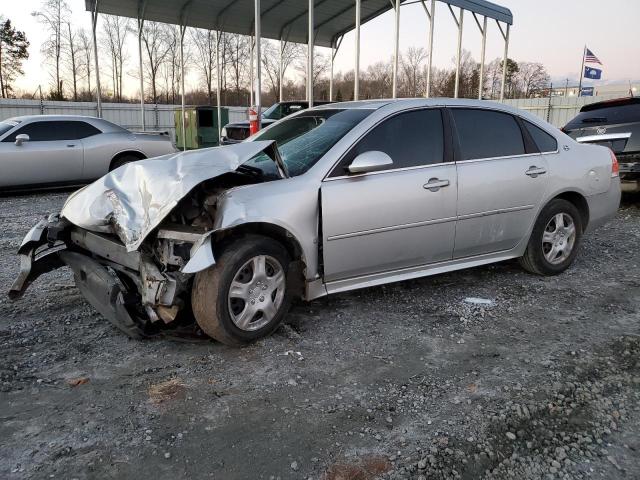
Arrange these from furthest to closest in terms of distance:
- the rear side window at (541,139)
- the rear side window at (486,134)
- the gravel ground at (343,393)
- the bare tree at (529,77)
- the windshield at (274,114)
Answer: the bare tree at (529,77)
the windshield at (274,114)
the rear side window at (541,139)
the rear side window at (486,134)
the gravel ground at (343,393)

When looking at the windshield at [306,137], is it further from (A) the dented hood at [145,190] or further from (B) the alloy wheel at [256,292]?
(B) the alloy wheel at [256,292]

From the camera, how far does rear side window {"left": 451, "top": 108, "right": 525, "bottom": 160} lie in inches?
169

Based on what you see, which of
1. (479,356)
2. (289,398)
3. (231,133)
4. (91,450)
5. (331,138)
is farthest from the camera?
(231,133)

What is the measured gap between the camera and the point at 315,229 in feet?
11.5

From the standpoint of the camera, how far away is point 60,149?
939cm

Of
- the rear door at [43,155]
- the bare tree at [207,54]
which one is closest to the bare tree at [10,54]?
the bare tree at [207,54]

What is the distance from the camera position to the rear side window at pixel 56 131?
30.3 ft

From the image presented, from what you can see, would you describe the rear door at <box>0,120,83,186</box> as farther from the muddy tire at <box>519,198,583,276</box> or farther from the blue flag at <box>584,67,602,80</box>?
the blue flag at <box>584,67,602,80</box>

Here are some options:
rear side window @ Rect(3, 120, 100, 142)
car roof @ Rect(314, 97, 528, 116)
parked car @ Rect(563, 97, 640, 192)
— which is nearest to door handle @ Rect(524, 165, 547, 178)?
car roof @ Rect(314, 97, 528, 116)

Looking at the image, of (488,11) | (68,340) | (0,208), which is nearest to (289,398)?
(68,340)

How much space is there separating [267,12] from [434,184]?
49.2ft

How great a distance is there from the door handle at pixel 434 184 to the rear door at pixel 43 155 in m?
7.82

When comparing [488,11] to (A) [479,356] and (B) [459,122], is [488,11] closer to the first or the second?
(B) [459,122]

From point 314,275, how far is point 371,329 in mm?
580
